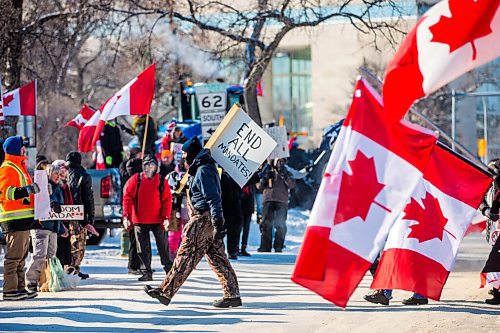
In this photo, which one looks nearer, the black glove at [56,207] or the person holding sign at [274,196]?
the black glove at [56,207]

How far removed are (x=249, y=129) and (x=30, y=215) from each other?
9.12ft

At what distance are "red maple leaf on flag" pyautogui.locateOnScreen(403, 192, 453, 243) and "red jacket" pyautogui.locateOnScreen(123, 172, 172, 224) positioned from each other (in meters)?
4.14

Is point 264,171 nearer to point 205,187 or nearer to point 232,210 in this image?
point 232,210

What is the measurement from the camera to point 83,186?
16.0 metres

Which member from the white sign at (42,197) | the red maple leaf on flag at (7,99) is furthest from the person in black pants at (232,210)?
the white sign at (42,197)

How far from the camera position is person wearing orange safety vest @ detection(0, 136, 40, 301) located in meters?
13.5

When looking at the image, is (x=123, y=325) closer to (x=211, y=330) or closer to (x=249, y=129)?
(x=211, y=330)

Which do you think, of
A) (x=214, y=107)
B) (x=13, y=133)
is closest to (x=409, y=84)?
(x=214, y=107)

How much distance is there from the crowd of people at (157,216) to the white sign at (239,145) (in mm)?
230

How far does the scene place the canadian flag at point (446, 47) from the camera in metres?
8.30

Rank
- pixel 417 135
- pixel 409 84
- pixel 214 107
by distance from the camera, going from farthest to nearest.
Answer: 1. pixel 214 107
2. pixel 417 135
3. pixel 409 84

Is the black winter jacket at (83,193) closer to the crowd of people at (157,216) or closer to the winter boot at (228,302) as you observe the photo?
the crowd of people at (157,216)

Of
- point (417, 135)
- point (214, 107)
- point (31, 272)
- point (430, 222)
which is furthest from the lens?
point (214, 107)

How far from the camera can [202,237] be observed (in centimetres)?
1253
